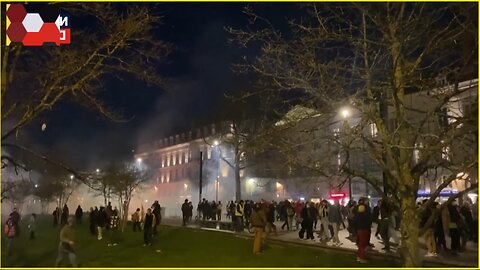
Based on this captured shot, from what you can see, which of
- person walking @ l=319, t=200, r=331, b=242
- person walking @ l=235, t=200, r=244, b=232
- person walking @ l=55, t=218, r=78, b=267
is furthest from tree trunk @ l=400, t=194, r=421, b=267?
person walking @ l=235, t=200, r=244, b=232

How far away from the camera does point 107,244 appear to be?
20.8 metres

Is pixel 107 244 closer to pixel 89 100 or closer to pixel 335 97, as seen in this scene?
pixel 89 100

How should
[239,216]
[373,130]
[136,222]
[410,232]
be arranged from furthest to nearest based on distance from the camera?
1. [136,222]
2. [239,216]
3. [373,130]
4. [410,232]

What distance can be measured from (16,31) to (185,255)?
915cm

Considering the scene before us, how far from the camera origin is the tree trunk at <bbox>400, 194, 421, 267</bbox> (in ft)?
32.8

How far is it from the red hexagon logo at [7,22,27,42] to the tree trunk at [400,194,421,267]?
908cm

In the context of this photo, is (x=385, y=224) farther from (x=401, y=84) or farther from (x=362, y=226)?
(x=401, y=84)

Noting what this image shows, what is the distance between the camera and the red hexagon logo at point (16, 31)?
1055cm

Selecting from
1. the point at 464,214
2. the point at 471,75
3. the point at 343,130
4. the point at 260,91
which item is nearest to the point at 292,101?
the point at 260,91

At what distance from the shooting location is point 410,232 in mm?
10016

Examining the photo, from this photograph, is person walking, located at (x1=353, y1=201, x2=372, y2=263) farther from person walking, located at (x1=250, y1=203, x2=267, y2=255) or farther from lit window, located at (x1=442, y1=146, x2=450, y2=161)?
lit window, located at (x1=442, y1=146, x2=450, y2=161)

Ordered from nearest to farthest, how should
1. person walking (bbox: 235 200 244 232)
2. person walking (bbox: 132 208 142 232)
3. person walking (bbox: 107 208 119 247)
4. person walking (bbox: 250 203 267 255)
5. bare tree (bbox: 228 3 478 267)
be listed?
1. bare tree (bbox: 228 3 478 267)
2. person walking (bbox: 250 203 267 255)
3. person walking (bbox: 107 208 119 247)
4. person walking (bbox: 235 200 244 232)
5. person walking (bbox: 132 208 142 232)

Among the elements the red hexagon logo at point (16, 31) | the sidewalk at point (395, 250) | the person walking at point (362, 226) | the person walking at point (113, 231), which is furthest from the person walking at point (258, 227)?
the red hexagon logo at point (16, 31)

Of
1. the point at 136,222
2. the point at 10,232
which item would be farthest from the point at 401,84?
the point at 136,222
